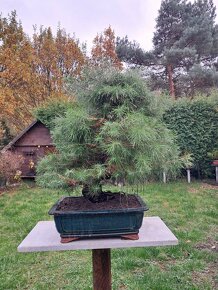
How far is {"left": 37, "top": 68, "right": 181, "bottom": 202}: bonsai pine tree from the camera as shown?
1196 mm

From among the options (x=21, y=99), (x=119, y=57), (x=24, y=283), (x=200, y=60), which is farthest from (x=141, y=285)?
(x=200, y=60)

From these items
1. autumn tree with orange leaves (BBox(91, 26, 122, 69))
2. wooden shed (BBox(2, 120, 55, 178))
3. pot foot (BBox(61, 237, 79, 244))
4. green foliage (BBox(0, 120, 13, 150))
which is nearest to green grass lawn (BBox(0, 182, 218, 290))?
pot foot (BBox(61, 237, 79, 244))

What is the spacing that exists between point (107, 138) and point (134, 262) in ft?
5.81

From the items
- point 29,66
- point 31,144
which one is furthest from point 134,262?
point 29,66

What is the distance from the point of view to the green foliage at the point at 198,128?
259 inches

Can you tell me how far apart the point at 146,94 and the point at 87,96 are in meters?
0.29

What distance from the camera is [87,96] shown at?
1.39 metres

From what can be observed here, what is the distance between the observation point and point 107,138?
4.00ft

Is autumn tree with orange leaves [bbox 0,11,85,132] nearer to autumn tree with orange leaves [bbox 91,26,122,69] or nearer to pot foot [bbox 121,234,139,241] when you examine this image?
autumn tree with orange leaves [bbox 91,26,122,69]

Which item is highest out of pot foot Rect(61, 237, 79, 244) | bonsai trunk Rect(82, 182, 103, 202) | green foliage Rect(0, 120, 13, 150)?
green foliage Rect(0, 120, 13, 150)

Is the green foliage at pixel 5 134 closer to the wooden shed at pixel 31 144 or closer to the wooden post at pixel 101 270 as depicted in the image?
the wooden shed at pixel 31 144

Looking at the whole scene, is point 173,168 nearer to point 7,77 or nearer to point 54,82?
point 7,77

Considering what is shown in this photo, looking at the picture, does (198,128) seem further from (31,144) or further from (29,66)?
(29,66)

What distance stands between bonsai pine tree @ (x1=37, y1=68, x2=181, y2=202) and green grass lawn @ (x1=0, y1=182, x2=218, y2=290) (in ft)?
1.70
